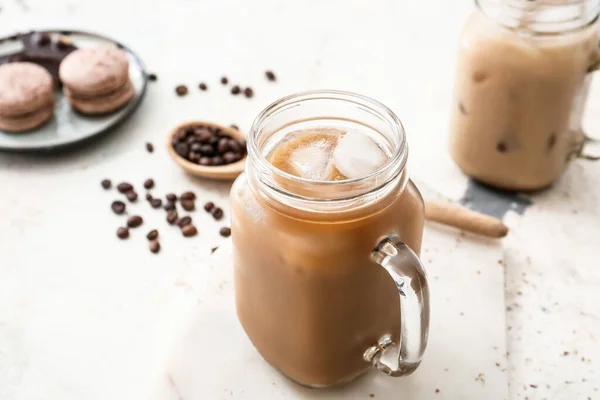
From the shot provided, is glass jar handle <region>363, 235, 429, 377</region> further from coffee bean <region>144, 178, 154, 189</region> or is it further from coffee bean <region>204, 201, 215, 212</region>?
coffee bean <region>144, 178, 154, 189</region>

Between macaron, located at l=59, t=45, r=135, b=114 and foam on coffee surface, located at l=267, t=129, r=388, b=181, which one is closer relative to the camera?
foam on coffee surface, located at l=267, t=129, r=388, b=181

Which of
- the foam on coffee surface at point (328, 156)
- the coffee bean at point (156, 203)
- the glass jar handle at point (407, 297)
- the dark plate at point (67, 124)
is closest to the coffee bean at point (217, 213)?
the coffee bean at point (156, 203)

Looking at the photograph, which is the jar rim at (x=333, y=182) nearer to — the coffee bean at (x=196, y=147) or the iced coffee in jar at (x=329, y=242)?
the iced coffee in jar at (x=329, y=242)

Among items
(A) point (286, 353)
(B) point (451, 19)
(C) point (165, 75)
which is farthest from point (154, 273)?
(B) point (451, 19)

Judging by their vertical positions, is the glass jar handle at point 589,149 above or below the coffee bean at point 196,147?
above

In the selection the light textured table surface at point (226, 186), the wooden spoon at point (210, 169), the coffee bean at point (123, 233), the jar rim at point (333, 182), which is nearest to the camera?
the jar rim at point (333, 182)

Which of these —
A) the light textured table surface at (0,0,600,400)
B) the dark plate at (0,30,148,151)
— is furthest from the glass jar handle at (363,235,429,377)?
the dark plate at (0,30,148,151)
